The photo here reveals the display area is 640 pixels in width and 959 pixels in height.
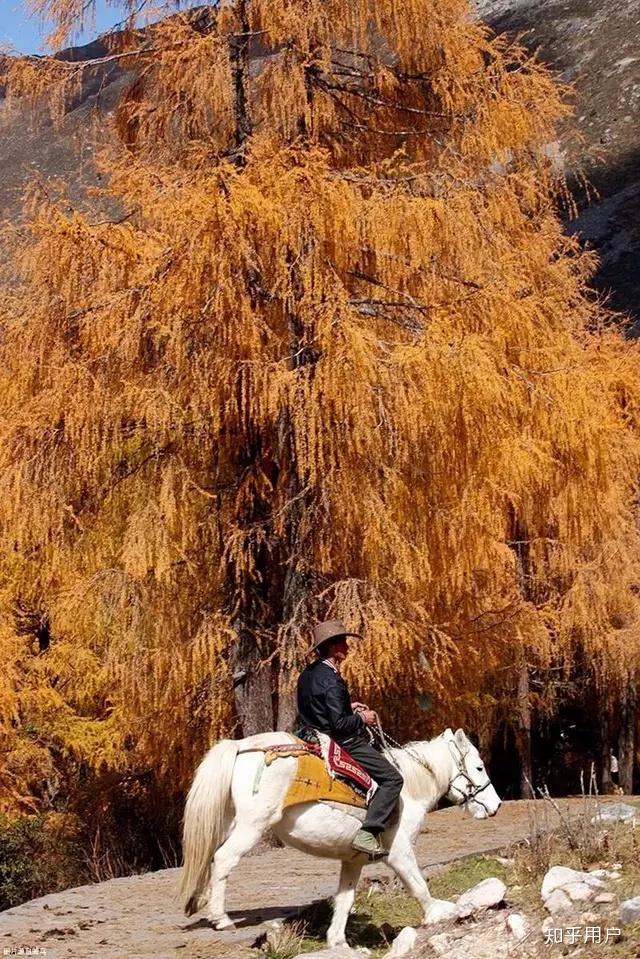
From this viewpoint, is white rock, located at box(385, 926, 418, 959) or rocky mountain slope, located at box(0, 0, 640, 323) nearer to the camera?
white rock, located at box(385, 926, 418, 959)

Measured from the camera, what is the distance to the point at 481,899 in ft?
20.1

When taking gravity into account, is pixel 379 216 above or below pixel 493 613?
above

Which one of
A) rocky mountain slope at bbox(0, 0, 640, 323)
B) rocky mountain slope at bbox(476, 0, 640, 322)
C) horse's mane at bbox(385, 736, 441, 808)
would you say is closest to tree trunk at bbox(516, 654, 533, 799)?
horse's mane at bbox(385, 736, 441, 808)

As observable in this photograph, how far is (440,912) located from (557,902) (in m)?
0.65

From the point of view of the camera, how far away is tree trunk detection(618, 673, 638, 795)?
21530 mm

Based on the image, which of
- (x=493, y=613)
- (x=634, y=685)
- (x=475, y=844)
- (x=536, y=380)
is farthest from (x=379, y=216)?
(x=634, y=685)

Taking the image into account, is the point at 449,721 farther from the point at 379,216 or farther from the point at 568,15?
the point at 568,15

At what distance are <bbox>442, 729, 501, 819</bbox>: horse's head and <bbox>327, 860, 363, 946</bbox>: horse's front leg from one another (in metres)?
0.82

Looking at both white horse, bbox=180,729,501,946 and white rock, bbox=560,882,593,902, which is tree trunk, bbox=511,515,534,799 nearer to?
white horse, bbox=180,729,501,946

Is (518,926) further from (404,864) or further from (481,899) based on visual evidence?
(404,864)

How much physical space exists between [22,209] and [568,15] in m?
99.1

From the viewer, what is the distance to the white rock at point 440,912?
241 inches

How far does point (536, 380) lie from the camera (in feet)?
35.0

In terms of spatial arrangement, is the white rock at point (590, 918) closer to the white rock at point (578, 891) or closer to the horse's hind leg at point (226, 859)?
the white rock at point (578, 891)
